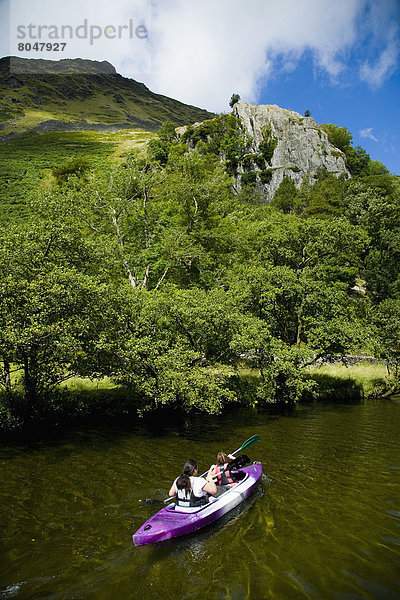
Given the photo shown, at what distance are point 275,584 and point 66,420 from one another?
13639 millimetres

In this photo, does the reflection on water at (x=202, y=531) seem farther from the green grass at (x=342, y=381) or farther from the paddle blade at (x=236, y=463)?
the green grass at (x=342, y=381)

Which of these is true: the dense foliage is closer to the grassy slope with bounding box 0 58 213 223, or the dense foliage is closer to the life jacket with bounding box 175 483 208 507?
the life jacket with bounding box 175 483 208 507

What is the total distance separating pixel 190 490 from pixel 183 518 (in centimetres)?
62

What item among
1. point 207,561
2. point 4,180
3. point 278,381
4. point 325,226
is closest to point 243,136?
point 4,180

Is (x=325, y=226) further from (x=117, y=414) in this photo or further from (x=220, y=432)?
(x=117, y=414)

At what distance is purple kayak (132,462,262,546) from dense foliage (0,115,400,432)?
610cm

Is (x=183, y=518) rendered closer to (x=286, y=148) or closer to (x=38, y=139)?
(x=286, y=148)

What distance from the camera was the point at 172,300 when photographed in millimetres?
16641

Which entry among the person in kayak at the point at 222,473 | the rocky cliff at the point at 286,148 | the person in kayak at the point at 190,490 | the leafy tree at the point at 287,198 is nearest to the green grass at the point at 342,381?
the person in kayak at the point at 222,473

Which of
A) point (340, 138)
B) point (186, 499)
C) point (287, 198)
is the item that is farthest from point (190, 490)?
point (340, 138)

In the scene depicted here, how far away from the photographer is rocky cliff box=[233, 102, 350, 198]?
297 feet

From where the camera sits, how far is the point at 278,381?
21453mm

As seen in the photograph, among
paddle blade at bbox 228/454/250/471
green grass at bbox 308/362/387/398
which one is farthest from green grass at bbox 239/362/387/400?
paddle blade at bbox 228/454/250/471

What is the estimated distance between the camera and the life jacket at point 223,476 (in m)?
9.39
